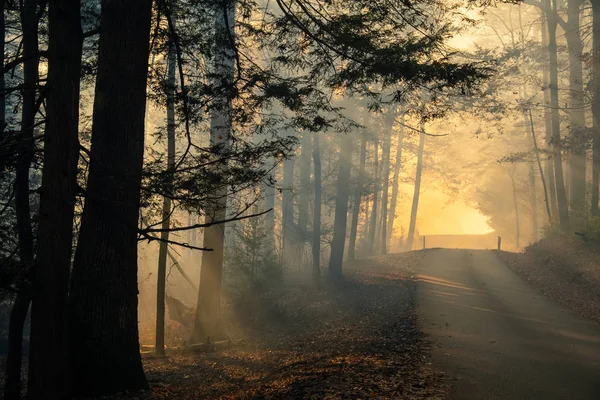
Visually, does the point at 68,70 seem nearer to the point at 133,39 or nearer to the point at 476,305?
the point at 133,39

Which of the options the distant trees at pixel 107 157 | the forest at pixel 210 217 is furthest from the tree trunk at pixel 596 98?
the distant trees at pixel 107 157

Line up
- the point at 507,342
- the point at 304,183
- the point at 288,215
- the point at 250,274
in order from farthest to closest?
1. the point at 304,183
2. the point at 288,215
3. the point at 250,274
4. the point at 507,342

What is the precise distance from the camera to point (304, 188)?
37.9 meters

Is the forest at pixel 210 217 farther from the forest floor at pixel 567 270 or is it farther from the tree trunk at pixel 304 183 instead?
the tree trunk at pixel 304 183

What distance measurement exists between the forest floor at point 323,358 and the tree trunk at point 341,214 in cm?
243

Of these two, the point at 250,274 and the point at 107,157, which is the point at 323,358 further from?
the point at 250,274

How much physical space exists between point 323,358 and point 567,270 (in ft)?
50.1

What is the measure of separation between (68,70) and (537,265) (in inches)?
969

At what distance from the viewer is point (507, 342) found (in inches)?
464

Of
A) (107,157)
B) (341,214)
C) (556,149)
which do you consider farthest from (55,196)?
(556,149)

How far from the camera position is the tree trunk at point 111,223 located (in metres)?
8.43

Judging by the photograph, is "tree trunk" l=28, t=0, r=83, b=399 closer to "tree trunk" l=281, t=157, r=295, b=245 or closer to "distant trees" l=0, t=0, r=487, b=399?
"distant trees" l=0, t=0, r=487, b=399

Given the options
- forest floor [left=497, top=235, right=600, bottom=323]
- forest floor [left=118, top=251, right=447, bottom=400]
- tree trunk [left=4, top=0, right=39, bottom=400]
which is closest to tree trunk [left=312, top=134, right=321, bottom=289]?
forest floor [left=118, top=251, right=447, bottom=400]

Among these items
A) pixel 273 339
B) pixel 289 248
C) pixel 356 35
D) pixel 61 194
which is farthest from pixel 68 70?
pixel 289 248
